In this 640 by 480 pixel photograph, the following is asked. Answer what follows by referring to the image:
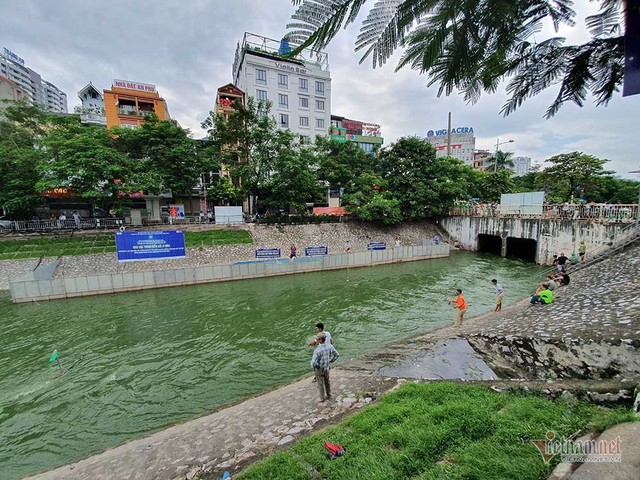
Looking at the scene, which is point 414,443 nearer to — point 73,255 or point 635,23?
point 635,23

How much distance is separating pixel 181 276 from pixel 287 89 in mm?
31208

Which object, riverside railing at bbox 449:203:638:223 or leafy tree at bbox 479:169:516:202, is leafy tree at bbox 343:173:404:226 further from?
leafy tree at bbox 479:169:516:202

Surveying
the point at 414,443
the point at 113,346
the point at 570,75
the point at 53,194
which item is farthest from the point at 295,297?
the point at 53,194

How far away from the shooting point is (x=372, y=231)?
3086 cm

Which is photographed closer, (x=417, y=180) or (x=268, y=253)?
(x=268, y=253)

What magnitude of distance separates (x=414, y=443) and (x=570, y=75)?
418 centimetres

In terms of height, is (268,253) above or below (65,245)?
below

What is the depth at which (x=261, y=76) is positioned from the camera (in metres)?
37.3

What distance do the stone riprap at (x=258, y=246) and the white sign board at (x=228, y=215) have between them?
47.9 inches

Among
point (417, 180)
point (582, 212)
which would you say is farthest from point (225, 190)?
point (582, 212)

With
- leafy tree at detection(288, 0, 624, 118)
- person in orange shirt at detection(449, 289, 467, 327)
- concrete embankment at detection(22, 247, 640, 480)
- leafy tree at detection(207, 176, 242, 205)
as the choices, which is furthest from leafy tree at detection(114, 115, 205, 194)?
leafy tree at detection(288, 0, 624, 118)

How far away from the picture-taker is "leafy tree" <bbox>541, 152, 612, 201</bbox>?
97.8 feet

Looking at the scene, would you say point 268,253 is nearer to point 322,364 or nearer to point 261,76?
point 322,364

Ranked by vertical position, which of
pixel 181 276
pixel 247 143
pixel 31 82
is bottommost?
pixel 181 276
